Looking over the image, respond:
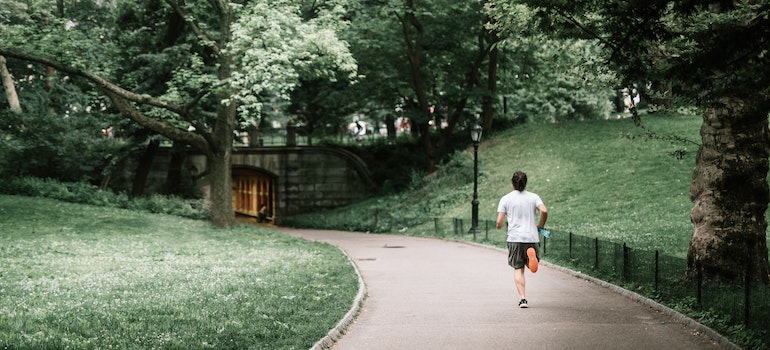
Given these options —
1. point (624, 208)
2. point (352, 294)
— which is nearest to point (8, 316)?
point (352, 294)

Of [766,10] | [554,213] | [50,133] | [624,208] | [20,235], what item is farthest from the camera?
[50,133]

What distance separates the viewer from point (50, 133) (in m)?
29.8

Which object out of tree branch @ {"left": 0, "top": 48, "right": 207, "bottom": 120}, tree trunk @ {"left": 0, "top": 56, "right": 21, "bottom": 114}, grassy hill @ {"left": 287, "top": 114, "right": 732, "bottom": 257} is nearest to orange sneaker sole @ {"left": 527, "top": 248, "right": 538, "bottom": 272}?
grassy hill @ {"left": 287, "top": 114, "right": 732, "bottom": 257}

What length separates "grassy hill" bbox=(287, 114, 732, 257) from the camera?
22578 mm

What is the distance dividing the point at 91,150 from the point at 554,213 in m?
20.1

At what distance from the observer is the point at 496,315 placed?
10438mm

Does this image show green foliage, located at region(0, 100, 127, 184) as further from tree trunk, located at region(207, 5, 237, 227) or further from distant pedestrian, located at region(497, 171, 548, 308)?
distant pedestrian, located at region(497, 171, 548, 308)

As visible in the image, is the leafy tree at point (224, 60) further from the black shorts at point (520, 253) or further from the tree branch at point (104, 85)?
the black shorts at point (520, 253)

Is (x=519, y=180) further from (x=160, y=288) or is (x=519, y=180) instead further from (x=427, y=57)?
(x=427, y=57)

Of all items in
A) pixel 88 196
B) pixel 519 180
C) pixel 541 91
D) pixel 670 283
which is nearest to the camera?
pixel 519 180

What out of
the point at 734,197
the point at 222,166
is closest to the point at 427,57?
the point at 222,166

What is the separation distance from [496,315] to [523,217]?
1.50 meters

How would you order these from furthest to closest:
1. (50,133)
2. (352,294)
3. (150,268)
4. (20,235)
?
(50,133), (20,235), (150,268), (352,294)

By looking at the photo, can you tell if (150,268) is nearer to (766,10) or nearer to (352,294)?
(352,294)
